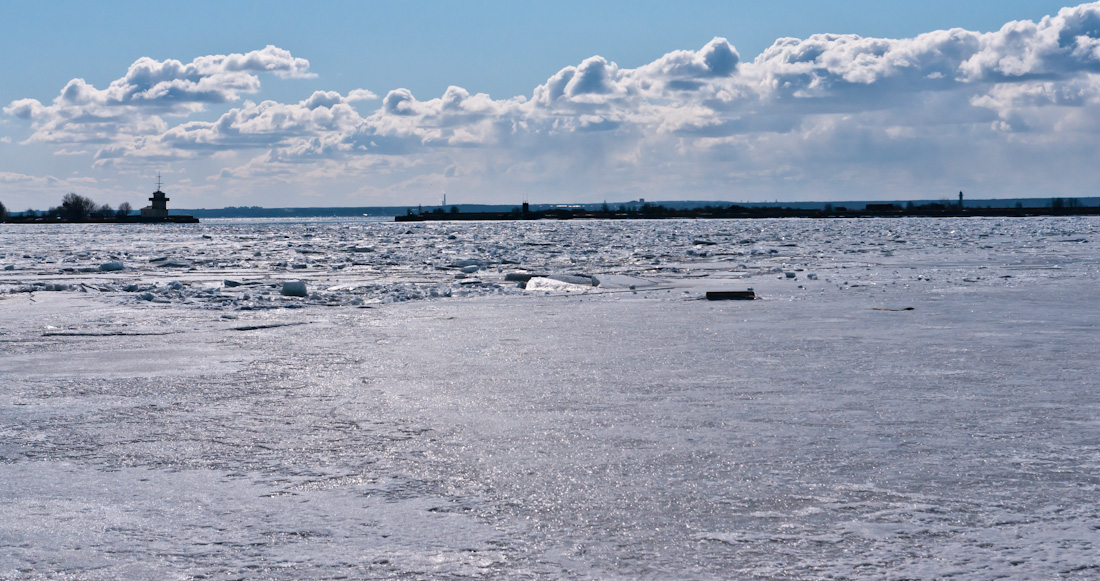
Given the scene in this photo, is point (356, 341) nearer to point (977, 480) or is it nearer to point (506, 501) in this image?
point (506, 501)

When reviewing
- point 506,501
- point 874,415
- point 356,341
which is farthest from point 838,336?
point 506,501

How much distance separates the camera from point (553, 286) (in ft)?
45.0

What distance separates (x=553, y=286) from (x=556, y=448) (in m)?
9.60

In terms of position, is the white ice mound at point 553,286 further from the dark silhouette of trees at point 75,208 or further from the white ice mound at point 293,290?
the dark silhouette of trees at point 75,208

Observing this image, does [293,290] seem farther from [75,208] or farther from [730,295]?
[75,208]

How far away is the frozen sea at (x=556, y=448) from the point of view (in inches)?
112

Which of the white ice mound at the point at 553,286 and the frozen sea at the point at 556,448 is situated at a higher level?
the white ice mound at the point at 553,286

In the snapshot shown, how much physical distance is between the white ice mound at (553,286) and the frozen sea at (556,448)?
399 centimetres

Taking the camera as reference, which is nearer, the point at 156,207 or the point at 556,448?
the point at 556,448

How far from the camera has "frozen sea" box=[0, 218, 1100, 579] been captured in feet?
9.36

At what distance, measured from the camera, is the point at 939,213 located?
122562 millimetres

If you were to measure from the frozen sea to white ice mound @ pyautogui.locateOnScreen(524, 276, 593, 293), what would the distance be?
3989 millimetres

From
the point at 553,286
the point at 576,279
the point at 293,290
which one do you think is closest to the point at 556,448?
the point at 293,290

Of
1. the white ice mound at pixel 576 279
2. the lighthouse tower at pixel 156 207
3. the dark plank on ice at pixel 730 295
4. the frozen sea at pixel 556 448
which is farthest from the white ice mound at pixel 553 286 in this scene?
the lighthouse tower at pixel 156 207
